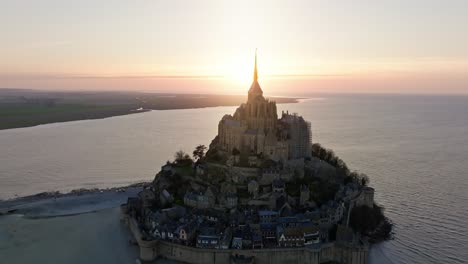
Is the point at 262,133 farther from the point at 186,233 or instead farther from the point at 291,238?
the point at 186,233

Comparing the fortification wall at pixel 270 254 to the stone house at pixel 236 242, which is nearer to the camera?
the fortification wall at pixel 270 254

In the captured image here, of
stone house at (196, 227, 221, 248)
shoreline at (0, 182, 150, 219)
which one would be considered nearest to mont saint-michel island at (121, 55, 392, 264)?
stone house at (196, 227, 221, 248)

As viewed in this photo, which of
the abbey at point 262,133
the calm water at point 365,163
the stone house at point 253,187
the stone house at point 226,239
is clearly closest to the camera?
the stone house at point 226,239

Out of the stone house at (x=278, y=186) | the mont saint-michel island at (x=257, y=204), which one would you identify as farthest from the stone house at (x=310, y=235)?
the stone house at (x=278, y=186)

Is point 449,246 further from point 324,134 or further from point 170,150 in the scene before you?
point 324,134

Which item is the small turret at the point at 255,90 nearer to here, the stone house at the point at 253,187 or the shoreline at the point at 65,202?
the stone house at the point at 253,187

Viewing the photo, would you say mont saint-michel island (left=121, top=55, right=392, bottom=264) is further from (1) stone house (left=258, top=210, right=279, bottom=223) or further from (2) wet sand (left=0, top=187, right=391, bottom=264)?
(2) wet sand (left=0, top=187, right=391, bottom=264)

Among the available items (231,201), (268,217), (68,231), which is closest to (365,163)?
(268,217)
